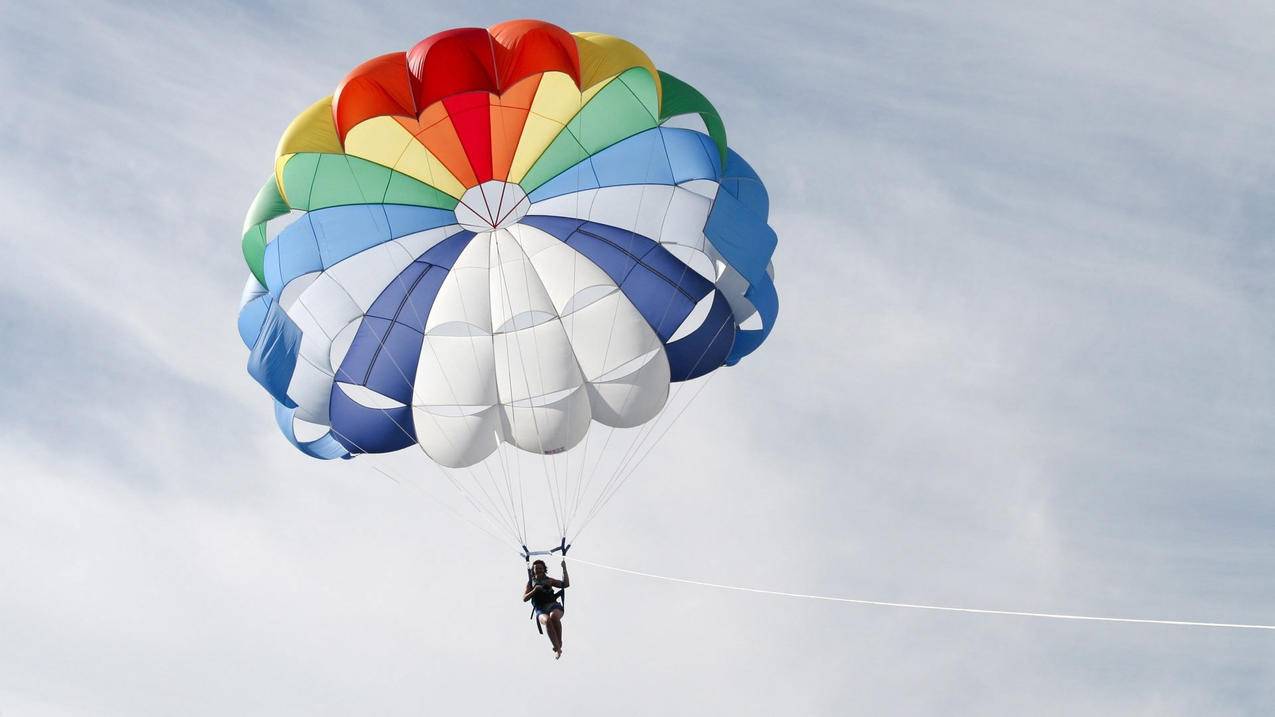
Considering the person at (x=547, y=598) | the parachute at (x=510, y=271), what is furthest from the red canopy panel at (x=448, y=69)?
the person at (x=547, y=598)

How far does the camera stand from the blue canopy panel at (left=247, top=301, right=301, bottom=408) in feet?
50.8

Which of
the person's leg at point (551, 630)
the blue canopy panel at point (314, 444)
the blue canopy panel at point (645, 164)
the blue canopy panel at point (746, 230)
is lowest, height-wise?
the person's leg at point (551, 630)

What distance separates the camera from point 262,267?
15.7m

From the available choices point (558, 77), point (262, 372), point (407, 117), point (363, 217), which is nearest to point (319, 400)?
point (262, 372)

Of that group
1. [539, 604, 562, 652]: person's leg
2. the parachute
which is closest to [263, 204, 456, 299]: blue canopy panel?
the parachute

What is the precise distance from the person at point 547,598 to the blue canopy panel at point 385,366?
2.56 m

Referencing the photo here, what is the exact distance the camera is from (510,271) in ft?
52.6

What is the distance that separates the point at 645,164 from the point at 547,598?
5.02 m

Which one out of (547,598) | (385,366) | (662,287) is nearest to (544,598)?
(547,598)

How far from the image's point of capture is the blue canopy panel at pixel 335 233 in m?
15.4

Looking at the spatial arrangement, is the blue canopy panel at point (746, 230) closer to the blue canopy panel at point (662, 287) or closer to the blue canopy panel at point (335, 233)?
the blue canopy panel at point (662, 287)

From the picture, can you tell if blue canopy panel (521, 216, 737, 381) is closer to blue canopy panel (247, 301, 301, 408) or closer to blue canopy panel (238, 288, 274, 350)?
blue canopy panel (247, 301, 301, 408)

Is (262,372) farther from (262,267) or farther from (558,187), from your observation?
(558,187)

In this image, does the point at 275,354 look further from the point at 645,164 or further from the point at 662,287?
the point at 645,164
